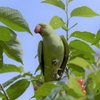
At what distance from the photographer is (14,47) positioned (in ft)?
3.76

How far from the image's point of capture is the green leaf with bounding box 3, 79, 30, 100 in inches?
52.1

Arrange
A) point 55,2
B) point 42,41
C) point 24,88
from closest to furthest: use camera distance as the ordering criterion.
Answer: point 24,88, point 55,2, point 42,41

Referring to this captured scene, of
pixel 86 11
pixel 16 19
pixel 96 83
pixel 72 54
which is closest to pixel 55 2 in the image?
pixel 86 11

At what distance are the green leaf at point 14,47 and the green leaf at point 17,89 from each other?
0.71 ft

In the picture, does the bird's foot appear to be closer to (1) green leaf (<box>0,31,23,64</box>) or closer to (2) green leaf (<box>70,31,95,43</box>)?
(2) green leaf (<box>70,31,95,43</box>)

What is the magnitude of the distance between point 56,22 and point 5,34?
0.56 meters

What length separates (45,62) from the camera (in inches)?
85.7

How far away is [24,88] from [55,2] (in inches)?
22.2

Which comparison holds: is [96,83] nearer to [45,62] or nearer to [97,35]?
[97,35]

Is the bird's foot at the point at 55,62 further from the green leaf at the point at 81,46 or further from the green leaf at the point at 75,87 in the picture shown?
the green leaf at the point at 75,87

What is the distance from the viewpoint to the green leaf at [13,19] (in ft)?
3.62

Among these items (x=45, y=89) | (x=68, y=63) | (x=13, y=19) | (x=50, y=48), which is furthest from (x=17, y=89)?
(x=50, y=48)

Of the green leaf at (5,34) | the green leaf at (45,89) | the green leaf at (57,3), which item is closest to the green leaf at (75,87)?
the green leaf at (45,89)

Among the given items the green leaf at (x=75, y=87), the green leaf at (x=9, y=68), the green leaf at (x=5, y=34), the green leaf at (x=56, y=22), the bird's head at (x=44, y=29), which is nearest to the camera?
the green leaf at (x=75, y=87)
